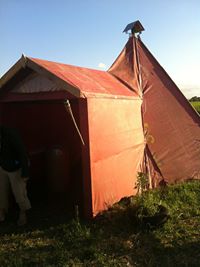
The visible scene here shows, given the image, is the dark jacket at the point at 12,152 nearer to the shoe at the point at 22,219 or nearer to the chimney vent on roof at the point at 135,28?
the shoe at the point at 22,219

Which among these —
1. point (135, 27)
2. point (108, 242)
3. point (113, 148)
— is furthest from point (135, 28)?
point (108, 242)

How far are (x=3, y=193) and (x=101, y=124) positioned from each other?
6.99ft

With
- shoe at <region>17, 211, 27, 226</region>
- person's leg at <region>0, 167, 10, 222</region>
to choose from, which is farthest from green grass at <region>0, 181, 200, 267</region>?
person's leg at <region>0, 167, 10, 222</region>

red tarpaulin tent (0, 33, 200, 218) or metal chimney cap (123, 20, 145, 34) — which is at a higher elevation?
metal chimney cap (123, 20, 145, 34)

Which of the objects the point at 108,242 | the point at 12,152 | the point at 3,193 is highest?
the point at 12,152

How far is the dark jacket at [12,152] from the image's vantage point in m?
6.11

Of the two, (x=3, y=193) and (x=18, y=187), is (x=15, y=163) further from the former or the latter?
(x=3, y=193)

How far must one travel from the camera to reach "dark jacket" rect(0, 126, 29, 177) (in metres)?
6.11

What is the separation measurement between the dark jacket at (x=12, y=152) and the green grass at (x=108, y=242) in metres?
1.05

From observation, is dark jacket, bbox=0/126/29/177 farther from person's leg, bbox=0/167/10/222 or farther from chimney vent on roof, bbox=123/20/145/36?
chimney vent on roof, bbox=123/20/145/36

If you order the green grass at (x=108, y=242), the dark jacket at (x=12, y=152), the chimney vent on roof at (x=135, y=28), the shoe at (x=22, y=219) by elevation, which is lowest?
the green grass at (x=108, y=242)

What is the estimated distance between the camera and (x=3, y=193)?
6703 mm

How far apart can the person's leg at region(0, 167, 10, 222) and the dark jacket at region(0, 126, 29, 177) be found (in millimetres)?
309

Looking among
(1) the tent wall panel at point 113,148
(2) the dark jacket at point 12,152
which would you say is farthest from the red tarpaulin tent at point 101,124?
(2) the dark jacket at point 12,152
